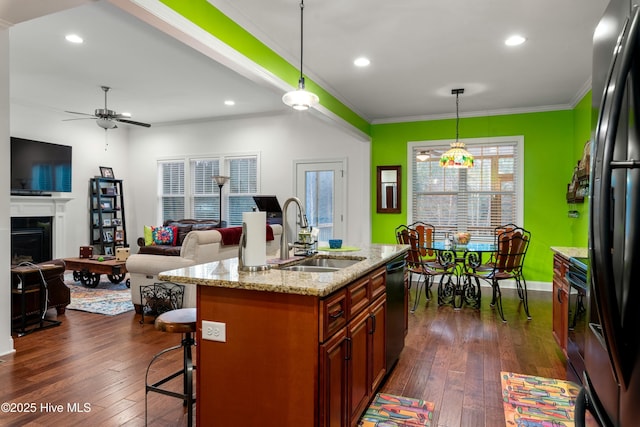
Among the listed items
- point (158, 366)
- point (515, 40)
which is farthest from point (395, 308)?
point (515, 40)

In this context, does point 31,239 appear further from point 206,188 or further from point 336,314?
point 336,314

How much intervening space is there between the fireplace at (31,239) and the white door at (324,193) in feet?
14.4

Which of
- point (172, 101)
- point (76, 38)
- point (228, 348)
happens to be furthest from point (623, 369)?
point (172, 101)

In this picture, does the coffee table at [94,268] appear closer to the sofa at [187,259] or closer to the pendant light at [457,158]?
the sofa at [187,259]

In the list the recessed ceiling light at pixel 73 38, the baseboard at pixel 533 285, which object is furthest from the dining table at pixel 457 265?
the recessed ceiling light at pixel 73 38

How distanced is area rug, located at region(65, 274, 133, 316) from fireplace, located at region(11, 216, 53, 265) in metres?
0.94

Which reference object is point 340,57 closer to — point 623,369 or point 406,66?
point 406,66

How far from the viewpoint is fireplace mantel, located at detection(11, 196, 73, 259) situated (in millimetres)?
6477

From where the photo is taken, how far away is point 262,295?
1769 millimetres

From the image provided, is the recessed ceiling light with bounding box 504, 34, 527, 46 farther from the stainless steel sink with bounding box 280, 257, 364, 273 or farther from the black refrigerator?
the black refrigerator

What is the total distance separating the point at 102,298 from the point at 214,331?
416cm

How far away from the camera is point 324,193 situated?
7.20 metres

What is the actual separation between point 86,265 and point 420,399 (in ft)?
A: 16.3

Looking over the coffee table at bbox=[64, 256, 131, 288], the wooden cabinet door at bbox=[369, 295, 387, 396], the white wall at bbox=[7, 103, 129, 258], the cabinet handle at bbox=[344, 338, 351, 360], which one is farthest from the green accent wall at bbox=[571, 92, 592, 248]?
the white wall at bbox=[7, 103, 129, 258]
